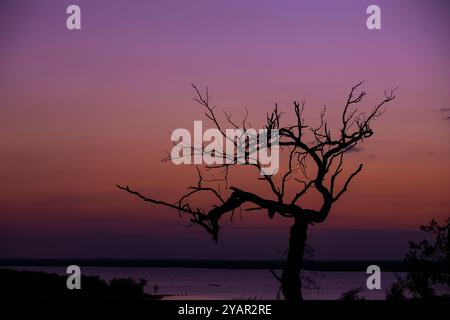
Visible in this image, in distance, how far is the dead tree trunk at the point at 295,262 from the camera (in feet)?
27.6

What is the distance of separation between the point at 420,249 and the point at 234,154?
1176 cm

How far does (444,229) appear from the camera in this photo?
1897cm

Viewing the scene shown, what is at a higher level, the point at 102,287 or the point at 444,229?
the point at 444,229

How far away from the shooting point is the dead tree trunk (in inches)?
331

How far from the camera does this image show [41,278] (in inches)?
1029

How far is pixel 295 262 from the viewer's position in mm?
8406

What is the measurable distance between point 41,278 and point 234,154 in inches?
748
